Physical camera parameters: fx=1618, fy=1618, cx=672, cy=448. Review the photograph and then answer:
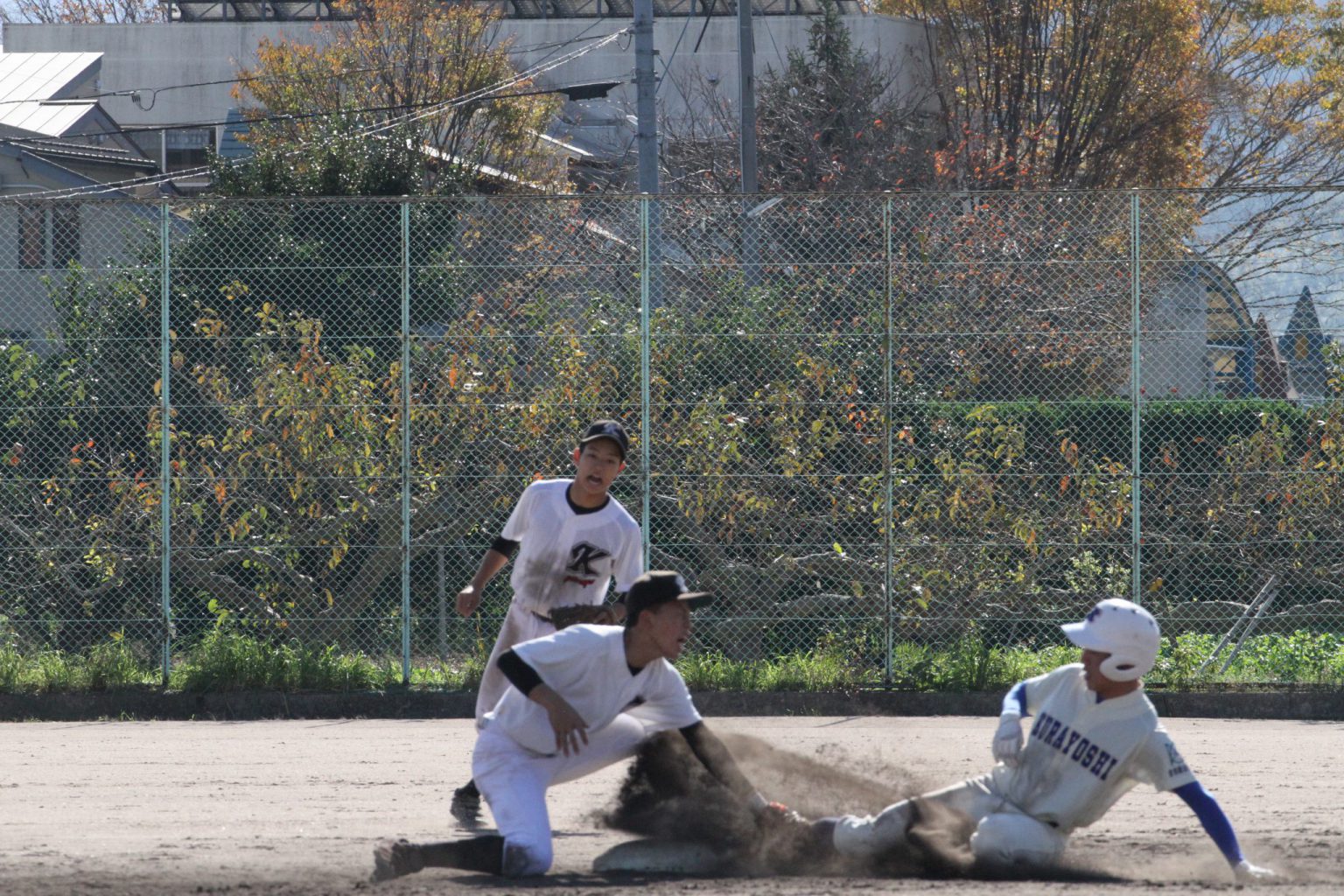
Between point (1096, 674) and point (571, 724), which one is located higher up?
point (1096, 674)

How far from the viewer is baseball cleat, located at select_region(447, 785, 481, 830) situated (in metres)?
7.05

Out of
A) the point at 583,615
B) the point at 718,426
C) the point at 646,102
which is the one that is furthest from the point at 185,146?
the point at 583,615

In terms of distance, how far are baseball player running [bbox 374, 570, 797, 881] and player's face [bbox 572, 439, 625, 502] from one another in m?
1.32

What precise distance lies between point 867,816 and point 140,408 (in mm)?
7139

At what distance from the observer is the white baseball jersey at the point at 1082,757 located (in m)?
5.75

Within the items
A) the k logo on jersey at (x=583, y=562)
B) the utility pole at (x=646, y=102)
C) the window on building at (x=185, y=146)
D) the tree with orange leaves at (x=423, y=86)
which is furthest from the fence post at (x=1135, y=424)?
the window on building at (x=185, y=146)

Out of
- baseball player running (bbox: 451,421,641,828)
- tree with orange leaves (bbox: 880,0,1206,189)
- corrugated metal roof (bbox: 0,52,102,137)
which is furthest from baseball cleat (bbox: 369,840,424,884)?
corrugated metal roof (bbox: 0,52,102,137)

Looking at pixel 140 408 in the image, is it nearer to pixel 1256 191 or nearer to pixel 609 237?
pixel 609 237

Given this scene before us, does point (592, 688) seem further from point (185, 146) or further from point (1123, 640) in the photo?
point (185, 146)

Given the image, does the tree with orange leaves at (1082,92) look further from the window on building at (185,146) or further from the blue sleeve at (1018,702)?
the blue sleeve at (1018,702)

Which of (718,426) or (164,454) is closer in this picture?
(164,454)

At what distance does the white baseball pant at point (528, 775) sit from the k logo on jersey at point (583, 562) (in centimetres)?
120

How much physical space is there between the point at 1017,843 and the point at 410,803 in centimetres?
316

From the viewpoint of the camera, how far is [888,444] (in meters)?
11.5
